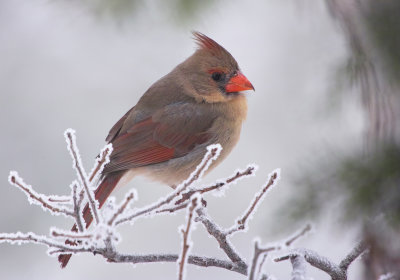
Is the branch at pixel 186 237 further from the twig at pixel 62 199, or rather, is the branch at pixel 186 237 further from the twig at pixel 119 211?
the twig at pixel 62 199

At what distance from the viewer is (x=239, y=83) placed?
134 inches

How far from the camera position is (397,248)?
4.94ft

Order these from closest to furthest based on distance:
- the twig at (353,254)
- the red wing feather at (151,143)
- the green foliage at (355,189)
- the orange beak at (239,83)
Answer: the green foliage at (355,189) → the twig at (353,254) → the red wing feather at (151,143) → the orange beak at (239,83)

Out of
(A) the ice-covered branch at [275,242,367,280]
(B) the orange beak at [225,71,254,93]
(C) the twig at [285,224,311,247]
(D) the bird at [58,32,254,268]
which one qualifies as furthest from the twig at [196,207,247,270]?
(B) the orange beak at [225,71,254,93]

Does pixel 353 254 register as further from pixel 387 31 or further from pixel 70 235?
pixel 70 235

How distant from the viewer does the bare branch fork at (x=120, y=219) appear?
1484mm

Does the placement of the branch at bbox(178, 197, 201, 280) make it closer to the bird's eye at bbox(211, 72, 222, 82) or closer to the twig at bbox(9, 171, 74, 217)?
the twig at bbox(9, 171, 74, 217)

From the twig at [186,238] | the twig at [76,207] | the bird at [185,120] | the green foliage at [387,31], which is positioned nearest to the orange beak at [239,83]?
the bird at [185,120]

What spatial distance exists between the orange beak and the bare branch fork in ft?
4.41

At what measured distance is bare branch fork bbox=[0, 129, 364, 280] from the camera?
1484 mm

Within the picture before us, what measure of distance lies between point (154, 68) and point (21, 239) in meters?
3.17

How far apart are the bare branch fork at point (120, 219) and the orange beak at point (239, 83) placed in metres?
1.34

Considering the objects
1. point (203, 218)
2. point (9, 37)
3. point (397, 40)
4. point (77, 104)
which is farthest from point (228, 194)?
point (397, 40)

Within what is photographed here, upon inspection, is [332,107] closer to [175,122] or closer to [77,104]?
[175,122]
